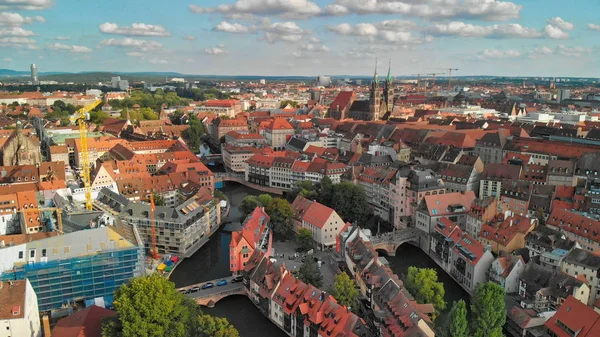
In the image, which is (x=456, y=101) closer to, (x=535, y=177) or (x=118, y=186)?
(x=535, y=177)

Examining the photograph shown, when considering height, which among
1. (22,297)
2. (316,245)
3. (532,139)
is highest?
(532,139)

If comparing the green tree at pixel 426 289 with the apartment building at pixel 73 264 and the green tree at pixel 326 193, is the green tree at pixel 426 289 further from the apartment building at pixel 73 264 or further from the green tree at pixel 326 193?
the green tree at pixel 326 193

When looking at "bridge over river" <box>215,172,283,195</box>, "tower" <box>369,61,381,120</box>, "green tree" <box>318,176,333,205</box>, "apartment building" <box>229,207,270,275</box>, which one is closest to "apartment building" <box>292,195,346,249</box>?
"apartment building" <box>229,207,270,275</box>

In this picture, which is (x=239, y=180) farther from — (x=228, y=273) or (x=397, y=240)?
(x=228, y=273)

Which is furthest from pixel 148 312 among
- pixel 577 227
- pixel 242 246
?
pixel 577 227

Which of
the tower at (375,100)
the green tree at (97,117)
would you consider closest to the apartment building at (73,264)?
the green tree at (97,117)

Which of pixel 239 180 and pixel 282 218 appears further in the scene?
pixel 239 180

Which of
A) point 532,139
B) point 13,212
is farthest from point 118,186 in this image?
point 532,139
